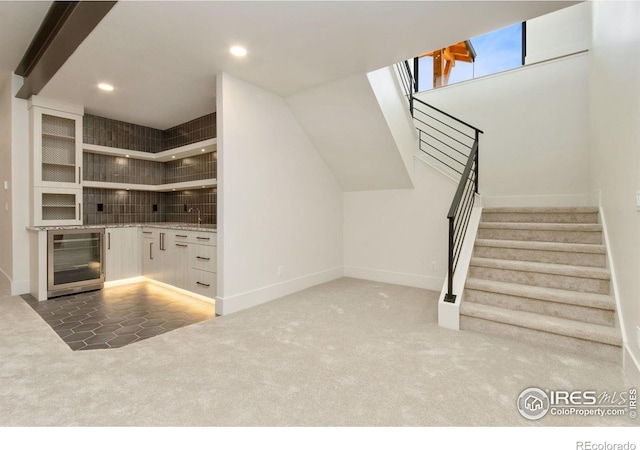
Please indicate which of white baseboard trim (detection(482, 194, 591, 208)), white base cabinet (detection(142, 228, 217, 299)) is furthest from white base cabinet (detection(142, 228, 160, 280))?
white baseboard trim (detection(482, 194, 591, 208))

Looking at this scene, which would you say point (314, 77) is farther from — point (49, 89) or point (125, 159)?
point (125, 159)

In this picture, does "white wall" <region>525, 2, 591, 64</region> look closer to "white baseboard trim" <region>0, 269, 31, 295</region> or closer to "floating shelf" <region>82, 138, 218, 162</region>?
"floating shelf" <region>82, 138, 218, 162</region>

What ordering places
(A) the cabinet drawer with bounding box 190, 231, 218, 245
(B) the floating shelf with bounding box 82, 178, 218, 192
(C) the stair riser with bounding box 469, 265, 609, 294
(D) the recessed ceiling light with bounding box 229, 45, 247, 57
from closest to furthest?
(C) the stair riser with bounding box 469, 265, 609, 294
(D) the recessed ceiling light with bounding box 229, 45, 247, 57
(A) the cabinet drawer with bounding box 190, 231, 218, 245
(B) the floating shelf with bounding box 82, 178, 218, 192

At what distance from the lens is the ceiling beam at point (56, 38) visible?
90.7 inches

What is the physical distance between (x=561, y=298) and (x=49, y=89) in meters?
5.84

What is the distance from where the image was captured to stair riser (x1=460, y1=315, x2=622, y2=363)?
2.19m

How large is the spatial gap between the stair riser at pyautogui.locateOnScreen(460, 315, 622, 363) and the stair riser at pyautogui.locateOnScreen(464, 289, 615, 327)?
0.25 metres

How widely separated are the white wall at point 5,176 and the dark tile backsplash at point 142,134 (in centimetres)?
82

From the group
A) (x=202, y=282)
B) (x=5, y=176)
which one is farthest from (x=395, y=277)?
(x=5, y=176)

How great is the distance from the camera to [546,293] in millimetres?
2641

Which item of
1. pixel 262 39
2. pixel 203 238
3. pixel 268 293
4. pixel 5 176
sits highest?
pixel 262 39

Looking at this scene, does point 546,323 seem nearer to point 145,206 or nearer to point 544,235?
point 544,235

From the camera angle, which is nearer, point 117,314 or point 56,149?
point 117,314

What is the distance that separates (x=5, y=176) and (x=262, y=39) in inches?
166
